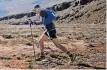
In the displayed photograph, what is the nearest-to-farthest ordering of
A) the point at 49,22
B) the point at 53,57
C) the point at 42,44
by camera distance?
the point at 49,22
the point at 42,44
the point at 53,57

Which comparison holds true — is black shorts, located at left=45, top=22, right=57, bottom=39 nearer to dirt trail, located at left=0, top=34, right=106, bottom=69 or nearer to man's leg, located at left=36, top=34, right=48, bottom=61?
man's leg, located at left=36, top=34, right=48, bottom=61

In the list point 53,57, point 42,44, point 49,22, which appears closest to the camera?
point 49,22

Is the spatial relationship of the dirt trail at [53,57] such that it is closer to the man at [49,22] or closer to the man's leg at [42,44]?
the man's leg at [42,44]

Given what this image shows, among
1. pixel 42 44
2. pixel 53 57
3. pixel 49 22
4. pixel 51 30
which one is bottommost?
pixel 53 57

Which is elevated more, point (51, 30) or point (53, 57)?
point (51, 30)

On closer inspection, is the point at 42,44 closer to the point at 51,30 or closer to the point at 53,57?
the point at 51,30

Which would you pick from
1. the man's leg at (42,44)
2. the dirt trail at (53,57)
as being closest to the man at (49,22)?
the man's leg at (42,44)

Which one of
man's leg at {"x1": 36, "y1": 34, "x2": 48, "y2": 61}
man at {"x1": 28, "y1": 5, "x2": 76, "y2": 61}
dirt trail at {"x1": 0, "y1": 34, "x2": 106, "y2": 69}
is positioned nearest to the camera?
dirt trail at {"x1": 0, "y1": 34, "x2": 106, "y2": 69}

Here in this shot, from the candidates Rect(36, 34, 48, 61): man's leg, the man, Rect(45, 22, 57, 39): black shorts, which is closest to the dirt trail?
Rect(36, 34, 48, 61): man's leg

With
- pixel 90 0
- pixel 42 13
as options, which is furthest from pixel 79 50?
pixel 90 0

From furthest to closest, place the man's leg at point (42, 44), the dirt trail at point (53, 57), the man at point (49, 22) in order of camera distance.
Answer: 1. the man's leg at point (42, 44)
2. the man at point (49, 22)
3. the dirt trail at point (53, 57)

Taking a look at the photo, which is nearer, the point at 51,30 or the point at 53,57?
the point at 51,30

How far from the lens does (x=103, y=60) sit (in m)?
10.3

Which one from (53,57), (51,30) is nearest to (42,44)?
(51,30)
